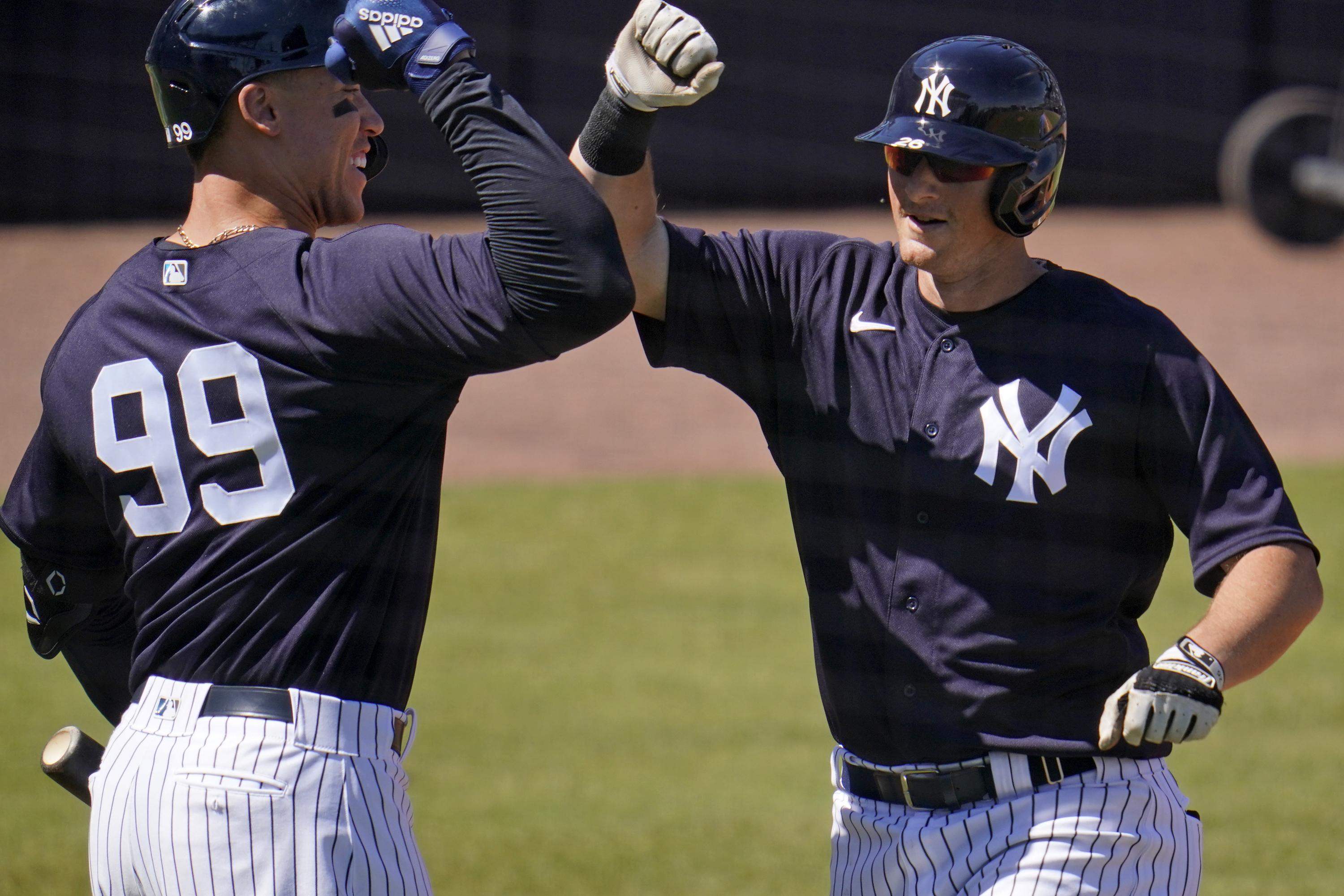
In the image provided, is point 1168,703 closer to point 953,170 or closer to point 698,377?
point 953,170

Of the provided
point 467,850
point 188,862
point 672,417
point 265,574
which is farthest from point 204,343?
point 672,417

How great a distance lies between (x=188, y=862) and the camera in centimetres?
214

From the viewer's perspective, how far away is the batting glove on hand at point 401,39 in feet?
6.91

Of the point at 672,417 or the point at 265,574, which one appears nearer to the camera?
the point at 265,574

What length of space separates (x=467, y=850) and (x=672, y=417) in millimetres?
6568

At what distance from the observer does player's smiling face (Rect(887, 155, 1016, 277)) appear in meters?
2.64

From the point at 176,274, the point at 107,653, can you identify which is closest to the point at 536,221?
the point at 176,274

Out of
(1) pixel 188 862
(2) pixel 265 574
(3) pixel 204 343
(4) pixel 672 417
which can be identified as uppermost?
(3) pixel 204 343

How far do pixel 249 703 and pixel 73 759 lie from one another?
61 cm

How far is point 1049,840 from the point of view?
2512mm

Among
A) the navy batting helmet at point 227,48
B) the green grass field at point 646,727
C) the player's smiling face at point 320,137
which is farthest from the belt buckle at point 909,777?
the green grass field at point 646,727

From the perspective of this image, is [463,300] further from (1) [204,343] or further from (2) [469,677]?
(2) [469,677]

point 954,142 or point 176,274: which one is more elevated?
point 954,142

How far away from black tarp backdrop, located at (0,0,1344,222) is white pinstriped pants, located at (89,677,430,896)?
13.0 metres
